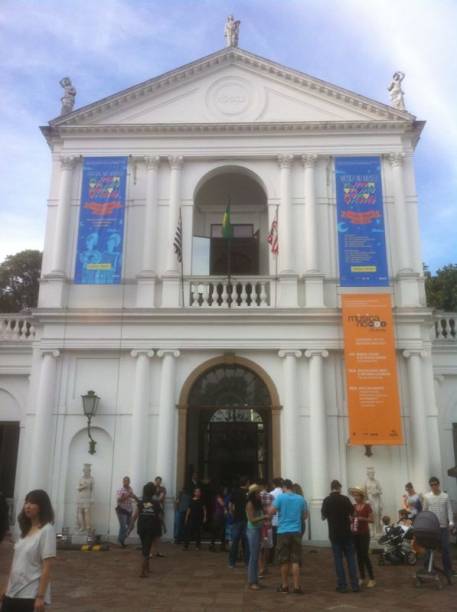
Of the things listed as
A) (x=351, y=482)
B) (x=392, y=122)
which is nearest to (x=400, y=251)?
(x=392, y=122)

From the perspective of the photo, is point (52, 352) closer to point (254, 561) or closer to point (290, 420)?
point (290, 420)

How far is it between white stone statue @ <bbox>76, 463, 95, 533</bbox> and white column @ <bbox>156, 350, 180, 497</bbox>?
69.9 inches

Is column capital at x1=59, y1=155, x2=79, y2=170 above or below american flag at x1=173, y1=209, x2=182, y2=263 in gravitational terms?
above

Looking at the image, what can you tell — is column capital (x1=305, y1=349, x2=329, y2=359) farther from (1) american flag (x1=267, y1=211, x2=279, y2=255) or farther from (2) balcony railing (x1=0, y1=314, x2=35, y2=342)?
(2) balcony railing (x1=0, y1=314, x2=35, y2=342)

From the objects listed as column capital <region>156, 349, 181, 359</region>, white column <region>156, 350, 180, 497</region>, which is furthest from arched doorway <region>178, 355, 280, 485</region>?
column capital <region>156, 349, 181, 359</region>

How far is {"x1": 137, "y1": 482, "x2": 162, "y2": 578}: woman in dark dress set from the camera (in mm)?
9859

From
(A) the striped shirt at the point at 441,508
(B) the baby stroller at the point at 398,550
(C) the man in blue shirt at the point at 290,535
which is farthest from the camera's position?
(B) the baby stroller at the point at 398,550

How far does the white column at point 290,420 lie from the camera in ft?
47.3

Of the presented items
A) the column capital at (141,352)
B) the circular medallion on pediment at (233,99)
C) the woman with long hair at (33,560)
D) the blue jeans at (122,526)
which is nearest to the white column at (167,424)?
the column capital at (141,352)

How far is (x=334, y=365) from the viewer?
1544 cm

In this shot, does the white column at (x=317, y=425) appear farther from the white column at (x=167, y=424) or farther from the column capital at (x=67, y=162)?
the column capital at (x=67, y=162)

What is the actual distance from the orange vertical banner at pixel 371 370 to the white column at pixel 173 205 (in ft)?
16.2

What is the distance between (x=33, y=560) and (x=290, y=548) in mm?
5244

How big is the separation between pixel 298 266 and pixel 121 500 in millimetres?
7886
